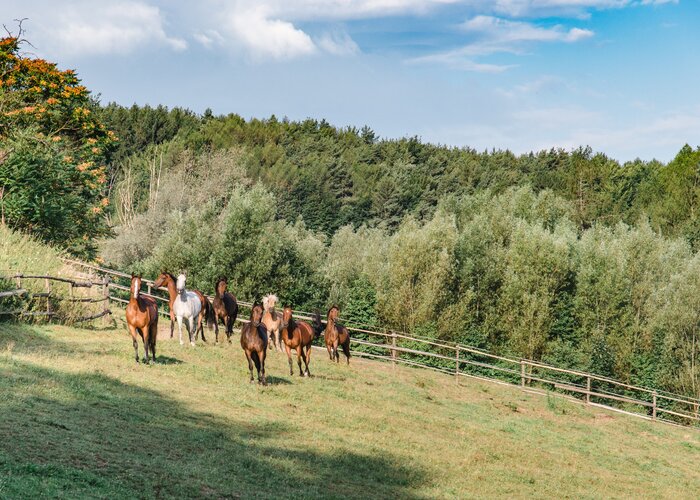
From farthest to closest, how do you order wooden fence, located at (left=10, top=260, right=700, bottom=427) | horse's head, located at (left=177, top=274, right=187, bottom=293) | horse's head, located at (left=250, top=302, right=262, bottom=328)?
wooden fence, located at (left=10, top=260, right=700, bottom=427) → horse's head, located at (left=177, top=274, right=187, bottom=293) → horse's head, located at (left=250, top=302, right=262, bottom=328)

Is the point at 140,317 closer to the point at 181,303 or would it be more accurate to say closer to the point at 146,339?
the point at 146,339

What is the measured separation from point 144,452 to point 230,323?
1530cm

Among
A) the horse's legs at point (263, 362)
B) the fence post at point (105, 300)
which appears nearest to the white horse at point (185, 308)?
the fence post at point (105, 300)

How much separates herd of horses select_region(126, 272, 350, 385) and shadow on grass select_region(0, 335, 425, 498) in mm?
3103

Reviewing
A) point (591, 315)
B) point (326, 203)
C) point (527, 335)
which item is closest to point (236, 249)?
point (527, 335)

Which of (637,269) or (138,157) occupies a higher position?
(138,157)

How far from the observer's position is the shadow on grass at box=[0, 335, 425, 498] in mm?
10570

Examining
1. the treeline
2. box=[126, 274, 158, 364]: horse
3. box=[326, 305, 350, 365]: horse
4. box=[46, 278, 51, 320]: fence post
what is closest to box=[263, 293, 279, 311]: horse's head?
box=[126, 274, 158, 364]: horse

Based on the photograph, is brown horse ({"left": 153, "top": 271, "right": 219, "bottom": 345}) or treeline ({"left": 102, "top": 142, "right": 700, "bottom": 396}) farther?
treeline ({"left": 102, "top": 142, "right": 700, "bottom": 396})

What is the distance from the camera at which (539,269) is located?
4903 centimetres

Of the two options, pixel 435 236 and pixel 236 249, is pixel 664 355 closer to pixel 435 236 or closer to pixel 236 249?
pixel 435 236

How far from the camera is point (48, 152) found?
109 feet

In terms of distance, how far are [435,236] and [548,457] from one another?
30184 mm

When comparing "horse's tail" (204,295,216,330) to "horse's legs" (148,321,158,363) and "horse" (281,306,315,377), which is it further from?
"horse's legs" (148,321,158,363)
